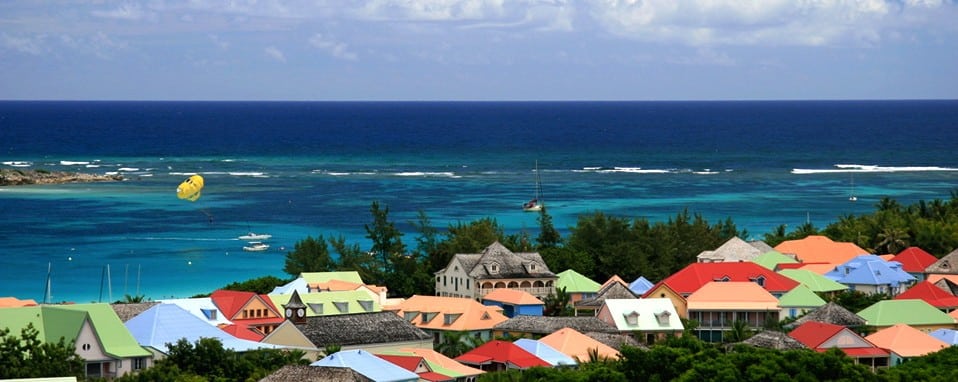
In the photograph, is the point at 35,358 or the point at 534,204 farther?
the point at 534,204

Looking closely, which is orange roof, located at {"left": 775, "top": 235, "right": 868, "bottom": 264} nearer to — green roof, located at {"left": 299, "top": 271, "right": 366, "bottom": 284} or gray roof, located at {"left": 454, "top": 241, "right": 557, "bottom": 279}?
gray roof, located at {"left": 454, "top": 241, "right": 557, "bottom": 279}

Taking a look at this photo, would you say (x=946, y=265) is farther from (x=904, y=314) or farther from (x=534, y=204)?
(x=534, y=204)

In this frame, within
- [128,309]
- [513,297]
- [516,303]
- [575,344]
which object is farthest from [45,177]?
[575,344]

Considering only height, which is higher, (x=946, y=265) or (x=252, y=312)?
(x=946, y=265)

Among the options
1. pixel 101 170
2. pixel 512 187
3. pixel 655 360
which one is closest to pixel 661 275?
pixel 655 360

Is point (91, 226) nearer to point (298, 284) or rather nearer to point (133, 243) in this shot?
point (133, 243)

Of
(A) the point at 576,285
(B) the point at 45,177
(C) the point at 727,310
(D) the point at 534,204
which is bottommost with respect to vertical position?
(C) the point at 727,310

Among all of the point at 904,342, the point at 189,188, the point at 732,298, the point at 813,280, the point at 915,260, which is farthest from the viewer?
the point at 189,188
